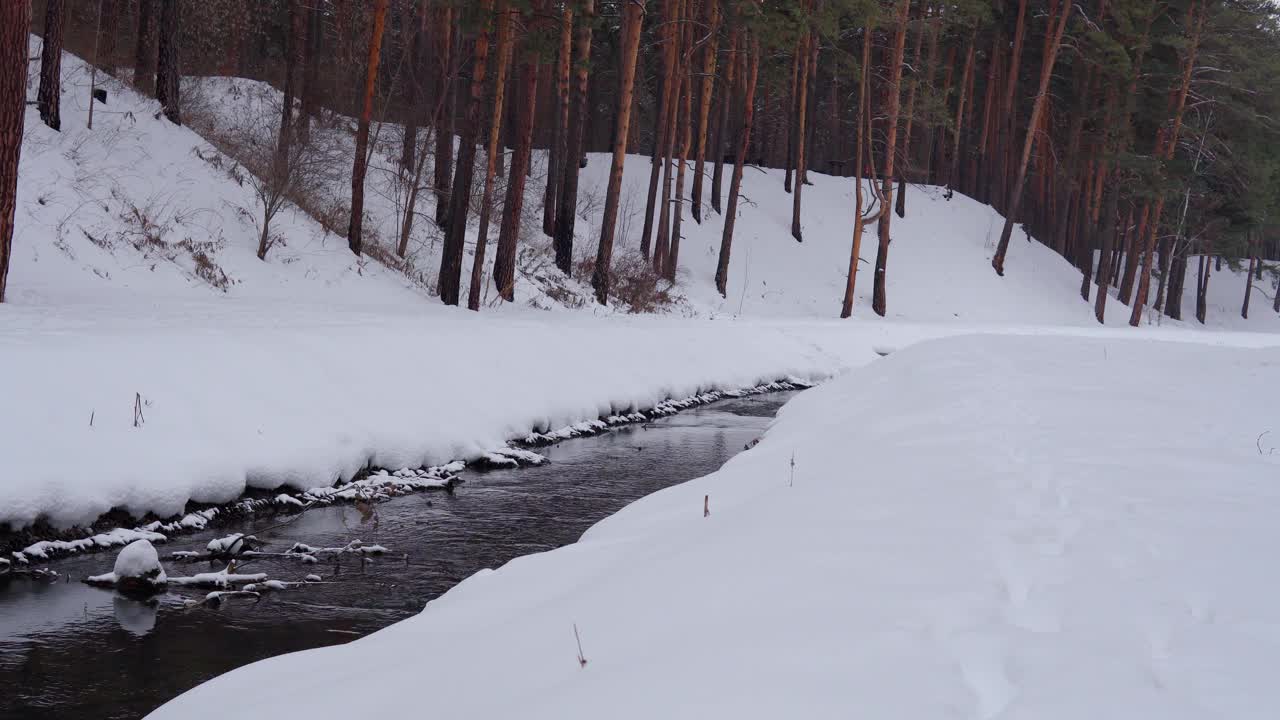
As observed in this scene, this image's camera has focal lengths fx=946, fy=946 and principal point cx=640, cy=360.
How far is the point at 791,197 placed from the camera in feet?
114

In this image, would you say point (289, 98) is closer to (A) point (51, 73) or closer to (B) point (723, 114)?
(A) point (51, 73)

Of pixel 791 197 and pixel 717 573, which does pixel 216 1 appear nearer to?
pixel 791 197

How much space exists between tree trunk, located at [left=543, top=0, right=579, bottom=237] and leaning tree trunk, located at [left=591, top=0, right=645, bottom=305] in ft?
3.89

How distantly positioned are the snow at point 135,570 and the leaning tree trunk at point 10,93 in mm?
5490

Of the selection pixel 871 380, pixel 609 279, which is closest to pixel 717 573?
pixel 871 380

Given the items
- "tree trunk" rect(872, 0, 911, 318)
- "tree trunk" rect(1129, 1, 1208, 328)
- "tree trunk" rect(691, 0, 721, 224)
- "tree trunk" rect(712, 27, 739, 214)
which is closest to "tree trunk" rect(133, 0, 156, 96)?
"tree trunk" rect(691, 0, 721, 224)

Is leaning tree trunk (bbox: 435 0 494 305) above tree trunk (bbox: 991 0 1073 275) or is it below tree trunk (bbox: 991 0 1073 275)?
below

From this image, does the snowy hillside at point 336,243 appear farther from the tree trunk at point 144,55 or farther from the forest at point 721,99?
the tree trunk at point 144,55

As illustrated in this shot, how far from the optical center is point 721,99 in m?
29.8

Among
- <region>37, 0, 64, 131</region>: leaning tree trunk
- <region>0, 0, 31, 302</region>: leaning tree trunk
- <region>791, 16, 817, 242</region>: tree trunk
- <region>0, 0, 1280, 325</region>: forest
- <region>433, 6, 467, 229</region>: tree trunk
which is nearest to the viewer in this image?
<region>0, 0, 31, 302</region>: leaning tree trunk

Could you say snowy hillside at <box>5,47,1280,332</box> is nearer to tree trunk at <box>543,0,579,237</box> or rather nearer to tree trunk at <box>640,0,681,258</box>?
tree trunk at <box>543,0,579,237</box>

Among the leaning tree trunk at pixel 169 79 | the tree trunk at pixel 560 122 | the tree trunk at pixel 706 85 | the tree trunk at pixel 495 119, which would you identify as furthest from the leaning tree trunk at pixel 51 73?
the tree trunk at pixel 706 85

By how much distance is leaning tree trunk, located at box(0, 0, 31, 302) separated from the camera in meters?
9.36

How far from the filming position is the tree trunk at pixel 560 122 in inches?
791
